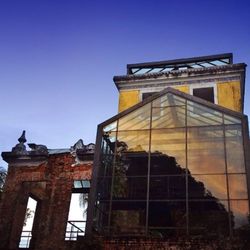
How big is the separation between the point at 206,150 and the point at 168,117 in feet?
6.45

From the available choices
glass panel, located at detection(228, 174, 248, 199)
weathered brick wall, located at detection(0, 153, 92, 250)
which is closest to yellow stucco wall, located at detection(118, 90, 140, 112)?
weathered brick wall, located at detection(0, 153, 92, 250)

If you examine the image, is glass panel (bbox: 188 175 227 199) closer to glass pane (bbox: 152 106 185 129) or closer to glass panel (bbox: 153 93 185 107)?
glass pane (bbox: 152 106 185 129)

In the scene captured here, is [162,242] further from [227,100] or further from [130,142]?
[227,100]

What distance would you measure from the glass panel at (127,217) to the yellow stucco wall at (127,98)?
6671 millimetres

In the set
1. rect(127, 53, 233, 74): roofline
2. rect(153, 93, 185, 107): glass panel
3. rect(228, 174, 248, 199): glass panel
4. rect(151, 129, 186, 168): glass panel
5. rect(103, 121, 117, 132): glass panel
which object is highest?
rect(127, 53, 233, 74): roofline

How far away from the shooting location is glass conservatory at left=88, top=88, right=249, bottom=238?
11875 millimetres

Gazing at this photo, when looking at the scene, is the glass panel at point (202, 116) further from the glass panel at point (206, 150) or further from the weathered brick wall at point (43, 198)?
the weathered brick wall at point (43, 198)

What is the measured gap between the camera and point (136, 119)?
46.1 feet

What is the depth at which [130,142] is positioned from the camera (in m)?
13.8

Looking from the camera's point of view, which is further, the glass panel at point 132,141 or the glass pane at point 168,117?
the glass panel at point 132,141

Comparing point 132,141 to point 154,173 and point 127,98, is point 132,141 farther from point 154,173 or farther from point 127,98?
point 127,98

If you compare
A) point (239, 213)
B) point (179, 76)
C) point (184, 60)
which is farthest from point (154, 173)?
point (184, 60)

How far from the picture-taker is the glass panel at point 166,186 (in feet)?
50.2

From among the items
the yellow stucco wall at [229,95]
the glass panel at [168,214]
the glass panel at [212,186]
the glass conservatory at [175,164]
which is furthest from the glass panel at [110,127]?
the yellow stucco wall at [229,95]
